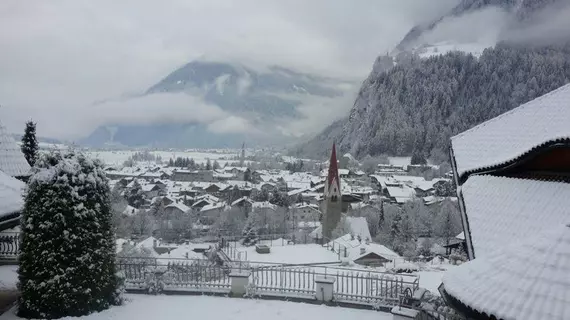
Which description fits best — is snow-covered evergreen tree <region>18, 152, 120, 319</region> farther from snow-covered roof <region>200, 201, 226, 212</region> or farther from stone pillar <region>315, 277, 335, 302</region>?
snow-covered roof <region>200, 201, 226, 212</region>

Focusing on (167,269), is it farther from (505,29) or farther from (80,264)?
(505,29)

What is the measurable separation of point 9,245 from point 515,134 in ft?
48.4

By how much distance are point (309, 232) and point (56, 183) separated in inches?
1808

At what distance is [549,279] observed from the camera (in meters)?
4.10

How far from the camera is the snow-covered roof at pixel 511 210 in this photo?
637cm

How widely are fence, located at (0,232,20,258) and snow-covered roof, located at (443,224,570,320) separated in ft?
43.7

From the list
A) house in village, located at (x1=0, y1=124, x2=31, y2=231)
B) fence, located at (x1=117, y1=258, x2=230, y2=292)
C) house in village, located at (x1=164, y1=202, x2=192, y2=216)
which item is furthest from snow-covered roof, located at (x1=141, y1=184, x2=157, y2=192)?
fence, located at (x1=117, y1=258, x2=230, y2=292)

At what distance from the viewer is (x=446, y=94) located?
140 metres

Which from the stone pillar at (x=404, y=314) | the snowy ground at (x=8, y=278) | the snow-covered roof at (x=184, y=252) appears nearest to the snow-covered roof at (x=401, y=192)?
the snow-covered roof at (x=184, y=252)

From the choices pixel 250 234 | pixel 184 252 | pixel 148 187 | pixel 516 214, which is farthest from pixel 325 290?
pixel 148 187

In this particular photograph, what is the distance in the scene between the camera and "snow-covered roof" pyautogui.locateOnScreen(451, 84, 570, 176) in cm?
806

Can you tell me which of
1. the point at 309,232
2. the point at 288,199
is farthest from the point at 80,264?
the point at 288,199

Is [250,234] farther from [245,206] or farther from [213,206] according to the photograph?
[213,206]

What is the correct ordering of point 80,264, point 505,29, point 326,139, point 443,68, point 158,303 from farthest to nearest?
point 326,139
point 505,29
point 443,68
point 158,303
point 80,264
